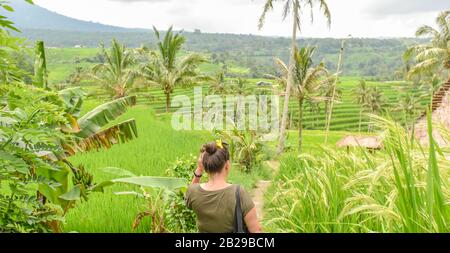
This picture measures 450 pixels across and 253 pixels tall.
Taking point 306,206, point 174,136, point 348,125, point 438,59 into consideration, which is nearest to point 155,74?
point 174,136

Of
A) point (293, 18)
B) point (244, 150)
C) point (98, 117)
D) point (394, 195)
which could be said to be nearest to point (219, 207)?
point (394, 195)

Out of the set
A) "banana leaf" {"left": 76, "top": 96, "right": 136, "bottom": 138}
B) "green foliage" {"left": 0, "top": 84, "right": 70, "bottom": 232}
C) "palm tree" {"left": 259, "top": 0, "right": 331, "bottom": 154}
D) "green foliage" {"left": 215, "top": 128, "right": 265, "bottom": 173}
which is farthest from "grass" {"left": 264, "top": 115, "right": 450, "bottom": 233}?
"palm tree" {"left": 259, "top": 0, "right": 331, "bottom": 154}

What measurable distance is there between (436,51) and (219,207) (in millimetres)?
21435

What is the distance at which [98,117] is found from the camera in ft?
13.6

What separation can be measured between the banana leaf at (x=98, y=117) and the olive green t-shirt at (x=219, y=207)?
208 centimetres

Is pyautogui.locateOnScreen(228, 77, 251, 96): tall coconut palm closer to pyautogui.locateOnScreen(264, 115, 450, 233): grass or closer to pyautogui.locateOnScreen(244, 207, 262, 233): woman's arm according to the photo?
pyautogui.locateOnScreen(264, 115, 450, 233): grass

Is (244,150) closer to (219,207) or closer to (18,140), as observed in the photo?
(219,207)

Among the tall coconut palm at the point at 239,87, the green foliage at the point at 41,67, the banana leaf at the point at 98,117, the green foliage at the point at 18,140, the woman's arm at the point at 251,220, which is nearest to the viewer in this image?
the green foliage at the point at 18,140

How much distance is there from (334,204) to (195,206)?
982mm

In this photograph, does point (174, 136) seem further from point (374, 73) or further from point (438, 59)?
point (374, 73)

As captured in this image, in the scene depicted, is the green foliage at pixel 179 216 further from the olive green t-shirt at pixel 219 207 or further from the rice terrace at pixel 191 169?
the olive green t-shirt at pixel 219 207

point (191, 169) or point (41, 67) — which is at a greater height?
point (41, 67)

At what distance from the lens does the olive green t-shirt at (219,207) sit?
2.14m

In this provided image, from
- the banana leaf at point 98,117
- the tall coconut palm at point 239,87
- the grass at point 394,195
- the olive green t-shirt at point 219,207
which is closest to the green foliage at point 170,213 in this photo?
the banana leaf at point 98,117
